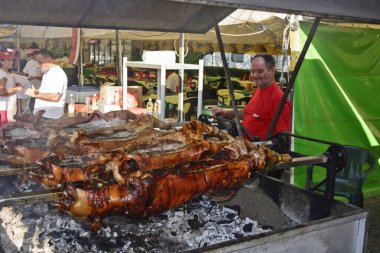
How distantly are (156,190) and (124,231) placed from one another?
913mm

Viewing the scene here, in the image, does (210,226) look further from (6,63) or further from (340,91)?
(6,63)

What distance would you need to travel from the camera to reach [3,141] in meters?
2.82

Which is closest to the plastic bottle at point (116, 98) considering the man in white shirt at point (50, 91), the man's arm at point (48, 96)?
the man in white shirt at point (50, 91)

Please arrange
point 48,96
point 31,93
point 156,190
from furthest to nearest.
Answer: point 48,96
point 31,93
point 156,190

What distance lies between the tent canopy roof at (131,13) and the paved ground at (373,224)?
284 cm

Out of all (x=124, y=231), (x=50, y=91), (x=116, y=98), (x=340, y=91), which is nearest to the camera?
(x=124, y=231)

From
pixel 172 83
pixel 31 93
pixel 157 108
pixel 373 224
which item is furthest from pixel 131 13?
pixel 172 83

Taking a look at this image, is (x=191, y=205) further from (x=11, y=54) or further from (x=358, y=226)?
(x=11, y=54)

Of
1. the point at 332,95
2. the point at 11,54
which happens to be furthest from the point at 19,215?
the point at 11,54

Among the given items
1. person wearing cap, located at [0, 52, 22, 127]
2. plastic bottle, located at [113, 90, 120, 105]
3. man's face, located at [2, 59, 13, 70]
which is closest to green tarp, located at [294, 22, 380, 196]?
plastic bottle, located at [113, 90, 120, 105]

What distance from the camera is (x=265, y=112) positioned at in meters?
4.75

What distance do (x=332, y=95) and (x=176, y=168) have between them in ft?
13.7

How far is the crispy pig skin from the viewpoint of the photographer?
1.94 m

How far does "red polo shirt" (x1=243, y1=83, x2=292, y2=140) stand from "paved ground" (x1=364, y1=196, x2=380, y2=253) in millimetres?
1473
